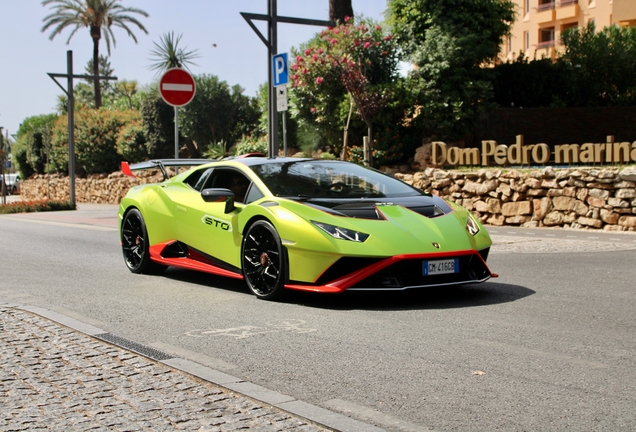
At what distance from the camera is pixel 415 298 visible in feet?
25.1

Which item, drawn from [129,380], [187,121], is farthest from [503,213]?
[187,121]

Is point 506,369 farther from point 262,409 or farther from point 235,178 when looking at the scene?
point 235,178

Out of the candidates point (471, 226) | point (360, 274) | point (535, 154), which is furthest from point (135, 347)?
point (535, 154)

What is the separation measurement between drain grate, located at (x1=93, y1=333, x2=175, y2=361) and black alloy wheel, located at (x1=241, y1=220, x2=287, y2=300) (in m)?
1.77

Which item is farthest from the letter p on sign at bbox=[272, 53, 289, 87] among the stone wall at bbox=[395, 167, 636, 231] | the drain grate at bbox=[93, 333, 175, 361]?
the drain grate at bbox=[93, 333, 175, 361]

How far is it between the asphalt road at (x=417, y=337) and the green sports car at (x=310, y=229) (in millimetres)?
261

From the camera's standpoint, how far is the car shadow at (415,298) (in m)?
7.31

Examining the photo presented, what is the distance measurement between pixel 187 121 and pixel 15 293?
25437mm

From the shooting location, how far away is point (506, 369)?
4984 millimetres

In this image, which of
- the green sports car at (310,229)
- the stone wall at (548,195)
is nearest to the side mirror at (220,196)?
the green sports car at (310,229)

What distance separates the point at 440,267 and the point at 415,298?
61cm

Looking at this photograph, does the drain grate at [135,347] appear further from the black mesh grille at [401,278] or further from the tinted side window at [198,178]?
the tinted side window at [198,178]

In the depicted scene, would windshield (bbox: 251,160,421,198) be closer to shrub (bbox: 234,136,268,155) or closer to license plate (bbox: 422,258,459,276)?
license plate (bbox: 422,258,459,276)

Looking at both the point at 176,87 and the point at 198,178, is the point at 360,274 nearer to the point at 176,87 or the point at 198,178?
the point at 198,178
